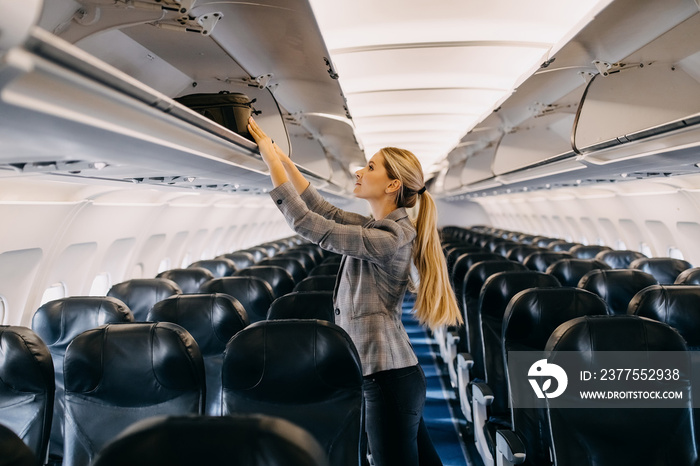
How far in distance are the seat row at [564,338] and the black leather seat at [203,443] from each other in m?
1.75

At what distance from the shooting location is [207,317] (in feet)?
12.1

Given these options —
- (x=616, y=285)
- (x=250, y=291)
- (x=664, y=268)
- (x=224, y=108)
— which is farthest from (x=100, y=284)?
(x=664, y=268)

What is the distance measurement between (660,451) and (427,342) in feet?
22.2

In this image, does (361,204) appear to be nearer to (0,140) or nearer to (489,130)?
(489,130)

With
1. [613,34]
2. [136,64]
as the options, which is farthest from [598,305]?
[136,64]

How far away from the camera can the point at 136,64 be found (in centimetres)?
429

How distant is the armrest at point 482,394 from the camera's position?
3.74 meters

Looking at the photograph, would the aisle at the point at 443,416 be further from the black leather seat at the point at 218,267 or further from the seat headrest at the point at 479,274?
the black leather seat at the point at 218,267

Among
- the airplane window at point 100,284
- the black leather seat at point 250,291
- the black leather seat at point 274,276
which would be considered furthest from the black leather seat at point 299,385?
the airplane window at point 100,284

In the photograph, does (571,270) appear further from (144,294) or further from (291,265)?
(144,294)

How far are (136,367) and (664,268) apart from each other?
5913 millimetres

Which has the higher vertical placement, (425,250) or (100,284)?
(425,250)

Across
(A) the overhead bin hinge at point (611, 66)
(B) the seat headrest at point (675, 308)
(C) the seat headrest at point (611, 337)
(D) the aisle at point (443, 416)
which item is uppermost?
(A) the overhead bin hinge at point (611, 66)

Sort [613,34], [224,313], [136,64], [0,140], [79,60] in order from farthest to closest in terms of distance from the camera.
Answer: [136,64] → [224,313] → [613,34] → [0,140] → [79,60]
